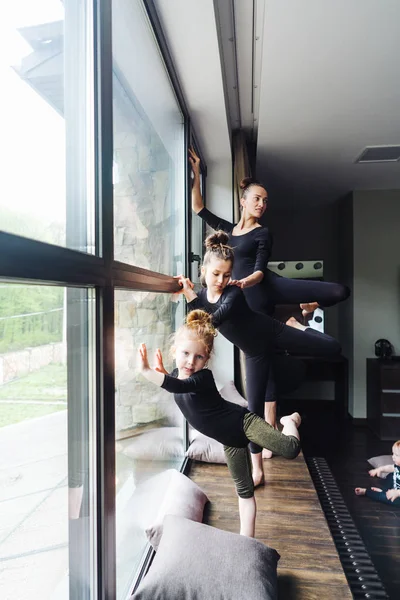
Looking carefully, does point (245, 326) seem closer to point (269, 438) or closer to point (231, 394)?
point (269, 438)

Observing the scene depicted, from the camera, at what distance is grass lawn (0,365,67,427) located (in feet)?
2.28

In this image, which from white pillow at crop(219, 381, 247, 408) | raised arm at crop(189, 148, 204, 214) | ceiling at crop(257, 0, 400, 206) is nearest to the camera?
ceiling at crop(257, 0, 400, 206)

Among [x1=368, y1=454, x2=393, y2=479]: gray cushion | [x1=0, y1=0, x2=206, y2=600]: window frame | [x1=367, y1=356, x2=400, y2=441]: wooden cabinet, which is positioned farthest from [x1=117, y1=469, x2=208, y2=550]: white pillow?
[x1=367, y1=356, x2=400, y2=441]: wooden cabinet

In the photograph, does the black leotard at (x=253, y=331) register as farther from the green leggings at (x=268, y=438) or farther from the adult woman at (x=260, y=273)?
the green leggings at (x=268, y=438)

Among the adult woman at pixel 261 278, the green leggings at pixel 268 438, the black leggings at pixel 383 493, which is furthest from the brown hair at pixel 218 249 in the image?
the black leggings at pixel 383 493

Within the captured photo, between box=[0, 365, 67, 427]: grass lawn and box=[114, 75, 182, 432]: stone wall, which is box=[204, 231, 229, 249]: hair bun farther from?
box=[0, 365, 67, 427]: grass lawn

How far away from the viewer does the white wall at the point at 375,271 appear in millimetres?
4801

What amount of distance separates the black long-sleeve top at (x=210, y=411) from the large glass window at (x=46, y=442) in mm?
360

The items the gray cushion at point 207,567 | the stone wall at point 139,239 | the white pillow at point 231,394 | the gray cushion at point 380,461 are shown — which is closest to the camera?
the gray cushion at point 207,567

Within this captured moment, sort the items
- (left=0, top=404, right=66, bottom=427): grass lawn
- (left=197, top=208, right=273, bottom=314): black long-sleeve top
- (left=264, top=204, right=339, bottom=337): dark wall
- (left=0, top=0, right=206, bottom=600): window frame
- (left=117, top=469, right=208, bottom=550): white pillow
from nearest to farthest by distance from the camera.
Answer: (left=0, top=404, right=66, bottom=427): grass lawn, (left=0, top=0, right=206, bottom=600): window frame, (left=117, top=469, right=208, bottom=550): white pillow, (left=197, top=208, right=273, bottom=314): black long-sleeve top, (left=264, top=204, right=339, bottom=337): dark wall

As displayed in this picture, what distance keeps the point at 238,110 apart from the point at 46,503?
2.69m

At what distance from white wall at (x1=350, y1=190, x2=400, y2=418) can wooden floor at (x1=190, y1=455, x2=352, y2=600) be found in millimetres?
2823

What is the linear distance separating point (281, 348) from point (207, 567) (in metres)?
0.84

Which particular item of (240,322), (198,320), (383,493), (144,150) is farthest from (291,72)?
(383,493)
